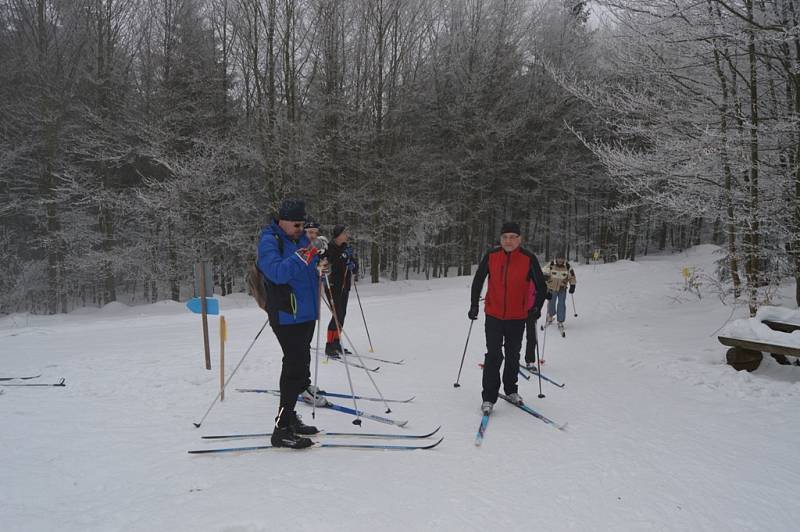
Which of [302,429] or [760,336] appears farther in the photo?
[760,336]

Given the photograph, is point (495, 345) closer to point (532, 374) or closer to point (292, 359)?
point (532, 374)

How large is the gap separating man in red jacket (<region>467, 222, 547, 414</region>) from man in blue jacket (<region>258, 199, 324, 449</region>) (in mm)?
1981

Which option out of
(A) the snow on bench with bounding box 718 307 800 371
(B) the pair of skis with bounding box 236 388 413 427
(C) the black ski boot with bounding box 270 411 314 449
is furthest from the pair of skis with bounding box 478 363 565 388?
(C) the black ski boot with bounding box 270 411 314 449

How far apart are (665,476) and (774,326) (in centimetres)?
441

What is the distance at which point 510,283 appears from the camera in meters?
5.07

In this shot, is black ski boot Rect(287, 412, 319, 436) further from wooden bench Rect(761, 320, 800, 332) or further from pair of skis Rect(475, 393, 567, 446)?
wooden bench Rect(761, 320, 800, 332)

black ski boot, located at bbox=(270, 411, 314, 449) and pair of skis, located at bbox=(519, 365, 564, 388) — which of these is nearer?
black ski boot, located at bbox=(270, 411, 314, 449)

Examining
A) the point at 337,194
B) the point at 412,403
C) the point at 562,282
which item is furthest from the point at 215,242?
the point at 412,403

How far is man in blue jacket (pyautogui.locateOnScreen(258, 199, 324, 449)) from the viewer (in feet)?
12.6

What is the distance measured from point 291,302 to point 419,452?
1.76m

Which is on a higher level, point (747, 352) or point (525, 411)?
point (747, 352)

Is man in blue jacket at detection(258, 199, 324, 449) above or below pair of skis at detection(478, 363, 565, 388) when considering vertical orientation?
above

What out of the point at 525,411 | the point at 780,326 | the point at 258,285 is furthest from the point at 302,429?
the point at 780,326

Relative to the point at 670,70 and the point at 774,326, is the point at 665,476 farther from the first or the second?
the point at 670,70
